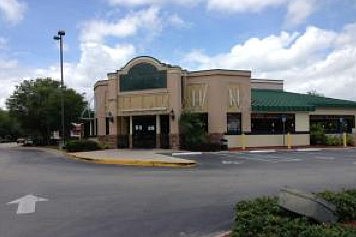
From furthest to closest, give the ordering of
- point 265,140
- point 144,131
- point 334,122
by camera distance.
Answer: point 334,122, point 144,131, point 265,140

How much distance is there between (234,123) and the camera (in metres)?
39.4

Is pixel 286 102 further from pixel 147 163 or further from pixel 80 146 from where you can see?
pixel 147 163

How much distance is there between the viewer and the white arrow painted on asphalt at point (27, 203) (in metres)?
13.1

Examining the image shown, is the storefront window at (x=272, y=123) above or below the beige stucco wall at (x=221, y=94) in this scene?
below

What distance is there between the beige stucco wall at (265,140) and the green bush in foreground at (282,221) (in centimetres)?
2893

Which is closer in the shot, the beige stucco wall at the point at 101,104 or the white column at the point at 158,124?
the white column at the point at 158,124

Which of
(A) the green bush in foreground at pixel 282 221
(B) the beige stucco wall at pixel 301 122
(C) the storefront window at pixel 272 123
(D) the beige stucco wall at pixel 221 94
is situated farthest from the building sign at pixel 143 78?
(A) the green bush in foreground at pixel 282 221

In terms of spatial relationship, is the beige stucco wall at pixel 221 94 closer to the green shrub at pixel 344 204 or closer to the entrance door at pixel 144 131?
the entrance door at pixel 144 131

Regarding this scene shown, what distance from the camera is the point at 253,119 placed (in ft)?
132

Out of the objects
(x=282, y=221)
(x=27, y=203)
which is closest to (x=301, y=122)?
(x=27, y=203)

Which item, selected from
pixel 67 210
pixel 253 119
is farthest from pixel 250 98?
pixel 67 210

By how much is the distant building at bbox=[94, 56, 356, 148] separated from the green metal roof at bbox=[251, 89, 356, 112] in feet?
0.23

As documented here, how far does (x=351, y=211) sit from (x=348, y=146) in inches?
1362

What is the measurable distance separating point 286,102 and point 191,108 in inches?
306
